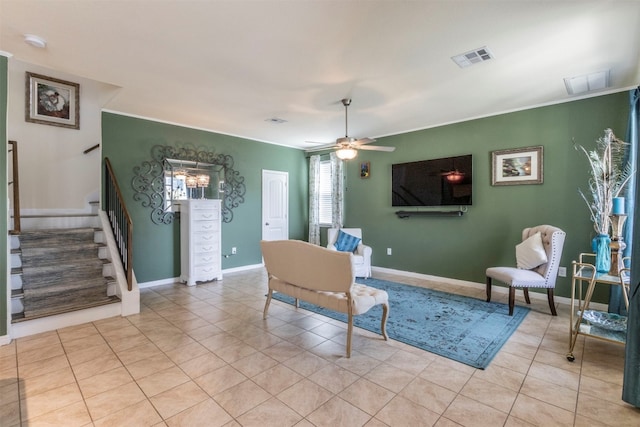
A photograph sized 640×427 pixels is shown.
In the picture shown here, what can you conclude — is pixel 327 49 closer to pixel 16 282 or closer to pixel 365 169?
pixel 365 169

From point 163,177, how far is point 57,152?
1.38m

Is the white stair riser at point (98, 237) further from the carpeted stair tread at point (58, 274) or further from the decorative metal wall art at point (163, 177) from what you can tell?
the decorative metal wall art at point (163, 177)

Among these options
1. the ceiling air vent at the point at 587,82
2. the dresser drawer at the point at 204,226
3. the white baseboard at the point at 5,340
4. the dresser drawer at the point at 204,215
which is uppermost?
the ceiling air vent at the point at 587,82

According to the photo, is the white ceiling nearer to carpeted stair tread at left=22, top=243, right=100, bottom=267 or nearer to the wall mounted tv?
the wall mounted tv

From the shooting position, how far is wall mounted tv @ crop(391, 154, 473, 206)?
15.8 ft

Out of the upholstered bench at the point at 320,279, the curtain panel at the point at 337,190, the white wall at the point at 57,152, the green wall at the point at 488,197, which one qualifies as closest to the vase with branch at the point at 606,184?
the green wall at the point at 488,197

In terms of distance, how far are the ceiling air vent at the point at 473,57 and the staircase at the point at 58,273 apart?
4.59m

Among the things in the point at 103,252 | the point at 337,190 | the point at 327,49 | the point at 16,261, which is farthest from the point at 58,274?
the point at 337,190

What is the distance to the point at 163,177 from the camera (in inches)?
196

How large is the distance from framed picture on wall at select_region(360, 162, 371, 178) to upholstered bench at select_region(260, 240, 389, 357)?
3389mm

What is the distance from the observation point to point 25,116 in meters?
4.05

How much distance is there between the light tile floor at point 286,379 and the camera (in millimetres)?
1869

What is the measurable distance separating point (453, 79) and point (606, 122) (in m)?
2.13

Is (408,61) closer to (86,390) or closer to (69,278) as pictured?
(86,390)
